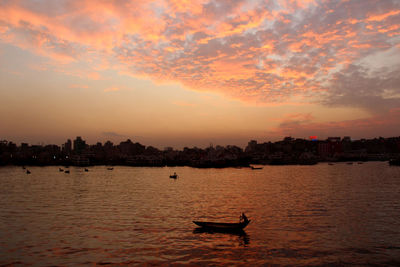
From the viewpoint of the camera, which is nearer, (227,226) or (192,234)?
(192,234)

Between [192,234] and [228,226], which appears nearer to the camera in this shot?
[192,234]

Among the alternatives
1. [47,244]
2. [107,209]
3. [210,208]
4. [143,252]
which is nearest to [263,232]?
[143,252]

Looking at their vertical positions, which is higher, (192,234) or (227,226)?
(227,226)

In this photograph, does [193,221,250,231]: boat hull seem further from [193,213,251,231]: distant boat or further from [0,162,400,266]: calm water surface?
[0,162,400,266]: calm water surface

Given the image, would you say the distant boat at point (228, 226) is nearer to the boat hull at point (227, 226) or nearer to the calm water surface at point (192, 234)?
the boat hull at point (227, 226)

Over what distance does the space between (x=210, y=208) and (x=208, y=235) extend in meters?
17.4

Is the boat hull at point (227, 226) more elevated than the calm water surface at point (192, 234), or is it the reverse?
the boat hull at point (227, 226)

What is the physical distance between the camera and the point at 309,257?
25.5m

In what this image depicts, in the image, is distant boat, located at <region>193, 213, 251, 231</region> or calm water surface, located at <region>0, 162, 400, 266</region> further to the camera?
distant boat, located at <region>193, 213, 251, 231</region>

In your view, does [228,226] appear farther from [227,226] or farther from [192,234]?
[192,234]

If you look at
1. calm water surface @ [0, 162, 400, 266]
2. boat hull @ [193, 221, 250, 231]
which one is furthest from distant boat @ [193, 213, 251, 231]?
calm water surface @ [0, 162, 400, 266]

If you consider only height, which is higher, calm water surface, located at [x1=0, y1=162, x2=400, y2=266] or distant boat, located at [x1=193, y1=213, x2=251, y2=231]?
distant boat, located at [x1=193, y1=213, x2=251, y2=231]

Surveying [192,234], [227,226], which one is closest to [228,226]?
[227,226]

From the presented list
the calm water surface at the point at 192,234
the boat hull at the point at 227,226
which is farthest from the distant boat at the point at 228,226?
the calm water surface at the point at 192,234
